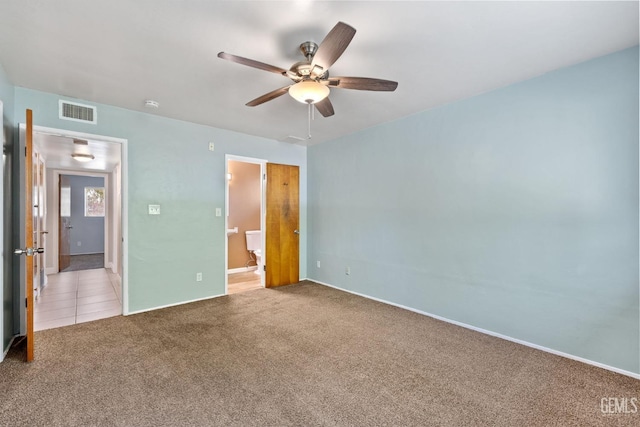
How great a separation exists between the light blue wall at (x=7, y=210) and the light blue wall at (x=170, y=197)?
32cm

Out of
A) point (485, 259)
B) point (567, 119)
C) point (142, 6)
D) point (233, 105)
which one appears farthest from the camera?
point (233, 105)

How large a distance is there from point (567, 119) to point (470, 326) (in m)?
2.20

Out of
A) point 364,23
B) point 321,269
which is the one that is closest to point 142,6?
point 364,23

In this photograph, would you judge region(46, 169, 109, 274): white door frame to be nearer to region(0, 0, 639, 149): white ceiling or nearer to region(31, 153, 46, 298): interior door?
region(31, 153, 46, 298): interior door

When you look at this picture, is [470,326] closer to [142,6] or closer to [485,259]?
[485,259]

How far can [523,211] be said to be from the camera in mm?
2746

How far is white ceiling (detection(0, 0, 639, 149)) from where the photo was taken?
1782 mm

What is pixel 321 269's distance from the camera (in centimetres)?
506

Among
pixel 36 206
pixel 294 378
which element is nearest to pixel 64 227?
pixel 36 206

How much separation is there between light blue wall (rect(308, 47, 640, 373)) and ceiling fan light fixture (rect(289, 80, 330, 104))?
187cm

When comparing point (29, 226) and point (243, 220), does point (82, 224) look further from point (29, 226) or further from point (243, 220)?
point (29, 226)

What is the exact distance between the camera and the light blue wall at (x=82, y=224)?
8.30 m

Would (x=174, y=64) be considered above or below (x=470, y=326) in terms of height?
above

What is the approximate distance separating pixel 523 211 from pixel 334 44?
7.72 feet
